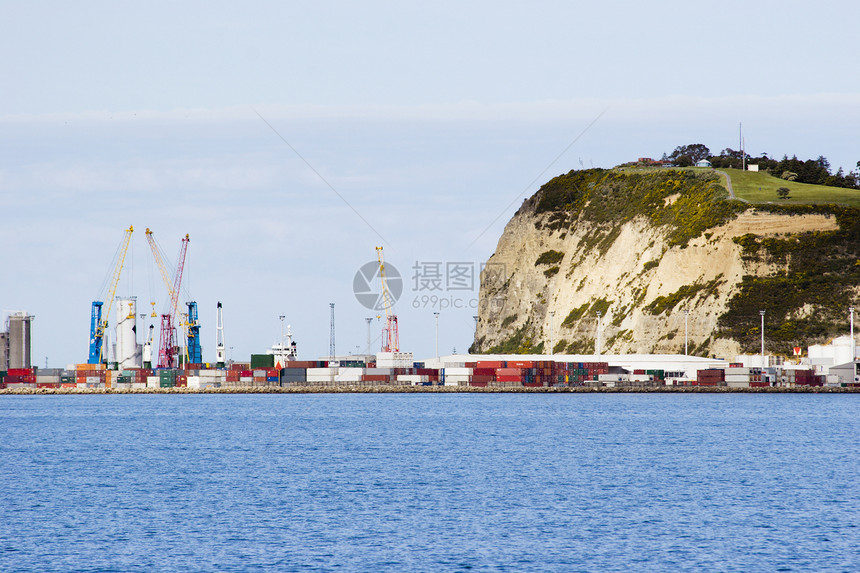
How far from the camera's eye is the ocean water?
41.2m

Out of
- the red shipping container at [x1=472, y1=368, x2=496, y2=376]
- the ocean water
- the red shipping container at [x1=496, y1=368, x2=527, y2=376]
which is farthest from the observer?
the red shipping container at [x1=472, y1=368, x2=496, y2=376]

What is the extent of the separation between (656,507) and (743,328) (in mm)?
114126

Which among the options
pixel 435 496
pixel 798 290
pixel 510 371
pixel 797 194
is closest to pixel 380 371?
pixel 510 371

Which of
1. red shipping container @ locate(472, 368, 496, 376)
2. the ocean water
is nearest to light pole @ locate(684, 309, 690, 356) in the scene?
red shipping container @ locate(472, 368, 496, 376)

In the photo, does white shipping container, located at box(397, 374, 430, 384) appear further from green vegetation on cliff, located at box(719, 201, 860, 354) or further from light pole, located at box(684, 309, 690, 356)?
green vegetation on cliff, located at box(719, 201, 860, 354)

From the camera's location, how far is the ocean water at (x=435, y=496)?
41.2 metres

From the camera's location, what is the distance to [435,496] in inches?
2188

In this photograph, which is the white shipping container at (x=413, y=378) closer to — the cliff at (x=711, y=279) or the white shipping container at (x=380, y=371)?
the white shipping container at (x=380, y=371)

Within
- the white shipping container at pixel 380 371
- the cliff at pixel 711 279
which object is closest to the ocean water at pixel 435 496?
the cliff at pixel 711 279

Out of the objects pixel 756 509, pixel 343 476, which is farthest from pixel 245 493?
pixel 756 509

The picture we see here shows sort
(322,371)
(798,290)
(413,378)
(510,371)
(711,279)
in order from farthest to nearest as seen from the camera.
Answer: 1. (322,371)
2. (413,378)
3. (510,371)
4. (711,279)
5. (798,290)

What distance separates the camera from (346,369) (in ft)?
601

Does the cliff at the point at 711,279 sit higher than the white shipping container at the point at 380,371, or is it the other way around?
the cliff at the point at 711,279

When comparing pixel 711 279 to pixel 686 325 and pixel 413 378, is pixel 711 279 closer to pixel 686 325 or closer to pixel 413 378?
Answer: pixel 686 325
